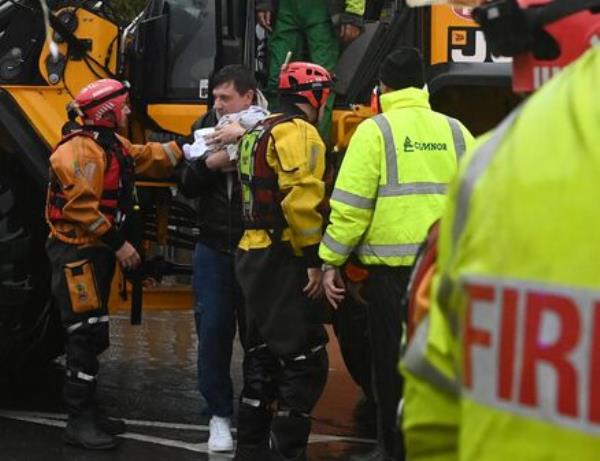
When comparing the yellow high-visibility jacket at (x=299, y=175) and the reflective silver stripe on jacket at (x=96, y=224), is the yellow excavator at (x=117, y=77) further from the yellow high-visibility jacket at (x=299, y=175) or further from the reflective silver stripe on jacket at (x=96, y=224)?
the yellow high-visibility jacket at (x=299, y=175)

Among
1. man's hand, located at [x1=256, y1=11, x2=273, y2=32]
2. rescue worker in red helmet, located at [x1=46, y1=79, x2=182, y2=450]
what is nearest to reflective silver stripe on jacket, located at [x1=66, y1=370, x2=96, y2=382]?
rescue worker in red helmet, located at [x1=46, y1=79, x2=182, y2=450]

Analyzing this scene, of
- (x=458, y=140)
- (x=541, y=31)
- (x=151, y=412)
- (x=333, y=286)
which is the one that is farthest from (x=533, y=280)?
(x=151, y=412)

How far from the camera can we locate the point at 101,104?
5926mm

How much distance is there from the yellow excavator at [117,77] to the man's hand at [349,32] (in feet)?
0.21

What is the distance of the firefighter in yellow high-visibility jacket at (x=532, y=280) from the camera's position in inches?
57.2

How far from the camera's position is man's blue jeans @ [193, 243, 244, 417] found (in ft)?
19.3

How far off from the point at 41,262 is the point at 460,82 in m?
2.30

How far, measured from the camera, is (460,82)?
5328 millimetres

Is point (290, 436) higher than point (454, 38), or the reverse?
point (454, 38)

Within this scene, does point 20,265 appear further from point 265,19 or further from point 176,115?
point 265,19

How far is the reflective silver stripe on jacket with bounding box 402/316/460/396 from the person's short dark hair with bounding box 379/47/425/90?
129 inches

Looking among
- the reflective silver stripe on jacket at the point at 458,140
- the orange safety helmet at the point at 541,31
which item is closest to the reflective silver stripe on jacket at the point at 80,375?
the reflective silver stripe on jacket at the point at 458,140

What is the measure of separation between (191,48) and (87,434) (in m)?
1.95

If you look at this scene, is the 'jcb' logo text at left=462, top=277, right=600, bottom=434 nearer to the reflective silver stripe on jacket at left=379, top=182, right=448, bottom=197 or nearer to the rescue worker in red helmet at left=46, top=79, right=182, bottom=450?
the reflective silver stripe on jacket at left=379, top=182, right=448, bottom=197
